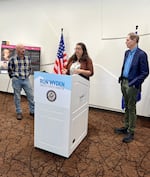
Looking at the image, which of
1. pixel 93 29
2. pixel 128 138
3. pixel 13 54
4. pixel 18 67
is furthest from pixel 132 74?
pixel 13 54

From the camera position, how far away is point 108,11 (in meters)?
4.34

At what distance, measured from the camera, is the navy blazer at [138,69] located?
293 cm

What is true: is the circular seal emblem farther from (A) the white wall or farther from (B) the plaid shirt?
(A) the white wall

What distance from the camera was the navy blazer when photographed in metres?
2.93

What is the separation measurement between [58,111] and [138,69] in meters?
1.38

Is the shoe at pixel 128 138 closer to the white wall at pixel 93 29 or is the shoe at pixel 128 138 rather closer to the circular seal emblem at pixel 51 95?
the white wall at pixel 93 29

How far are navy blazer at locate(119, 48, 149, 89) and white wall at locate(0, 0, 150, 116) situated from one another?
1.30m

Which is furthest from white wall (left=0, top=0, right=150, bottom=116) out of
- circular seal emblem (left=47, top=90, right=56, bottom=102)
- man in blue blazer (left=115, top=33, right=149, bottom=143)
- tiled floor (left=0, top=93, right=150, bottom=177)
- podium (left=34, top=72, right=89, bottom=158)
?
circular seal emblem (left=47, top=90, right=56, bottom=102)

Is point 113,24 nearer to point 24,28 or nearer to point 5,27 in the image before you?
point 24,28

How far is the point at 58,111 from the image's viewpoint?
2.61m

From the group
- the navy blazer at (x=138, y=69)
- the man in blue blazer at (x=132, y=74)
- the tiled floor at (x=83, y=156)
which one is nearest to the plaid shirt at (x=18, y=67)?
the tiled floor at (x=83, y=156)

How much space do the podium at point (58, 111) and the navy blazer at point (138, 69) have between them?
777 mm

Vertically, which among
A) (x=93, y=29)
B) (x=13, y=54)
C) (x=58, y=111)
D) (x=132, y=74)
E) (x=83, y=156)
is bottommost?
(x=83, y=156)

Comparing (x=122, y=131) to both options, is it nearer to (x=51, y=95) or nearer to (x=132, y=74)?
(x=132, y=74)
